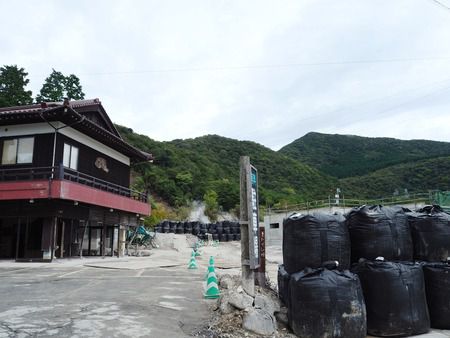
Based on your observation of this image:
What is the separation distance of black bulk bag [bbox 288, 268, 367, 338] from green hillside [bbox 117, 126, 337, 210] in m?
40.9

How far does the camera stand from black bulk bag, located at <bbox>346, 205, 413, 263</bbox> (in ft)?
17.6

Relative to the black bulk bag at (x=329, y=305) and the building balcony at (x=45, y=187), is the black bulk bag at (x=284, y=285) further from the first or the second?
the building balcony at (x=45, y=187)

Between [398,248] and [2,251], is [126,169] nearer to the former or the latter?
[2,251]

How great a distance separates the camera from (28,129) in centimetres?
1692

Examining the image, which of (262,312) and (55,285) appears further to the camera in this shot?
(55,285)

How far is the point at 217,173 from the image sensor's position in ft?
200

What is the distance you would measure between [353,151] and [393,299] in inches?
3285

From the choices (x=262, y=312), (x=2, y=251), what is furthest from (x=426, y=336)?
(x=2, y=251)

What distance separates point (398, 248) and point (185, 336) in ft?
9.94

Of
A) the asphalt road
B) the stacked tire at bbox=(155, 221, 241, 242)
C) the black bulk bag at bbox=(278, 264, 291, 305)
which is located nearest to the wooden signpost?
the black bulk bag at bbox=(278, 264, 291, 305)

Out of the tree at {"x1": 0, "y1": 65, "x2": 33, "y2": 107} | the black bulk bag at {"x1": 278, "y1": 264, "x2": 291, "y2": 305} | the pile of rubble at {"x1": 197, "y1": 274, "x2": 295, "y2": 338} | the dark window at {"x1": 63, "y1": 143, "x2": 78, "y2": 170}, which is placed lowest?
the pile of rubble at {"x1": 197, "y1": 274, "x2": 295, "y2": 338}

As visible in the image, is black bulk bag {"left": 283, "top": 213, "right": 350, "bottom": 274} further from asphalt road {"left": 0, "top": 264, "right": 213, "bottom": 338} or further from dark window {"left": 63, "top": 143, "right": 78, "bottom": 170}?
dark window {"left": 63, "top": 143, "right": 78, "bottom": 170}

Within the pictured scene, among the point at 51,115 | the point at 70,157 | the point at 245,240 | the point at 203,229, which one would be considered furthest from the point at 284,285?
the point at 203,229

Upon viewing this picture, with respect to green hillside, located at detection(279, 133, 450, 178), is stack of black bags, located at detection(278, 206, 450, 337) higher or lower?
lower
